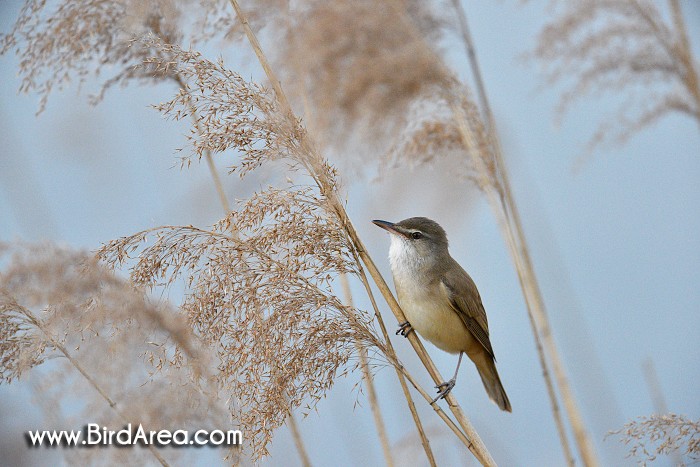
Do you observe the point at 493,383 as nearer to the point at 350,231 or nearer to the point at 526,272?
the point at 526,272

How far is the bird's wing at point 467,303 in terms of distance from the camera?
9.80 feet

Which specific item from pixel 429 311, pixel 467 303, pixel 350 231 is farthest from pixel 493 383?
pixel 350 231

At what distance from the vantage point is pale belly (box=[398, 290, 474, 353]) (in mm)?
2896

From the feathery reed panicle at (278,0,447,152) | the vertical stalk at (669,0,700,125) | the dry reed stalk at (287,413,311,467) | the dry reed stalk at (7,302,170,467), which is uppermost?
the feathery reed panicle at (278,0,447,152)

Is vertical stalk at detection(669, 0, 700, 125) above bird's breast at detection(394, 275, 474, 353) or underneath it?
above

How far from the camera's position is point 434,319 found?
291cm

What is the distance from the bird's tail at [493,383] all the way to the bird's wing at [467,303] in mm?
107

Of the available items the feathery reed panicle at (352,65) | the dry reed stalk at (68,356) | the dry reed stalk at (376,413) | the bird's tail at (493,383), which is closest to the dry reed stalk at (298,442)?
the dry reed stalk at (376,413)

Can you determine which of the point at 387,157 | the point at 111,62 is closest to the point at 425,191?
the point at 387,157

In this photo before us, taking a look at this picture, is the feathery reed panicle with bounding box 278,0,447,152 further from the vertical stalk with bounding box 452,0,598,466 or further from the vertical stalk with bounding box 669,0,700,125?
the vertical stalk with bounding box 669,0,700,125

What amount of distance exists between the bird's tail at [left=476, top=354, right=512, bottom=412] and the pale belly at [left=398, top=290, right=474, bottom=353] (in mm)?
261

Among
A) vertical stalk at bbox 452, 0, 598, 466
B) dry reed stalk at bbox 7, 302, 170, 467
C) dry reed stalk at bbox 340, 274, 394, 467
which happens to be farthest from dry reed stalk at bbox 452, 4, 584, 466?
dry reed stalk at bbox 7, 302, 170, 467

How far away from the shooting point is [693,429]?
6.92 ft

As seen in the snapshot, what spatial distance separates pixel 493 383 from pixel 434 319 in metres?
0.63
